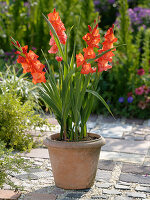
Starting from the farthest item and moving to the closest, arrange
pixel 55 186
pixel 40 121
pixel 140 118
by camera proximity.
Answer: pixel 140 118
pixel 40 121
pixel 55 186

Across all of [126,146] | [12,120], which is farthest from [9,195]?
[126,146]

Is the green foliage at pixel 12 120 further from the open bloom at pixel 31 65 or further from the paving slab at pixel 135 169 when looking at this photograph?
the open bloom at pixel 31 65

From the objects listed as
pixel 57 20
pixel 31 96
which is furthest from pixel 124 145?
pixel 57 20

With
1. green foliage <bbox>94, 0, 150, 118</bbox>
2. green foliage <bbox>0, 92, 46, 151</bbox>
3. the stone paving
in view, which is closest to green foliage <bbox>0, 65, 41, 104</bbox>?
green foliage <bbox>0, 92, 46, 151</bbox>

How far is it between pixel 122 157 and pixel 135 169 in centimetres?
34

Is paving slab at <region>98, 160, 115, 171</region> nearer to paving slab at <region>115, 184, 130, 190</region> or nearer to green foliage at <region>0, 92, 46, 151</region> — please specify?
paving slab at <region>115, 184, 130, 190</region>

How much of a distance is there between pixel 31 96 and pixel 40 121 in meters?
0.52

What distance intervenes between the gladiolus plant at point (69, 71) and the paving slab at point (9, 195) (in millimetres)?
540

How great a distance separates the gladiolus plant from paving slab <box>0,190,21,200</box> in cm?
54

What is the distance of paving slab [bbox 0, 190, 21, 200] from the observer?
2.37 m

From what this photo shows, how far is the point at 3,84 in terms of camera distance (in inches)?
156

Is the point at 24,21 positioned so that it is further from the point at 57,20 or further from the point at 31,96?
the point at 57,20

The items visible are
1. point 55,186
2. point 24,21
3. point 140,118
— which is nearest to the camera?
point 55,186

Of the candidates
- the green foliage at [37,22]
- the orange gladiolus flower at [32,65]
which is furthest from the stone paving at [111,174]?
the green foliage at [37,22]
